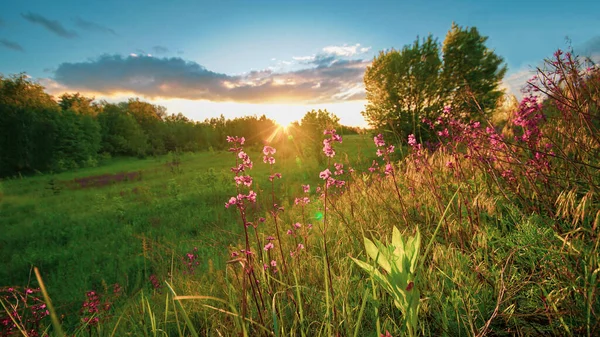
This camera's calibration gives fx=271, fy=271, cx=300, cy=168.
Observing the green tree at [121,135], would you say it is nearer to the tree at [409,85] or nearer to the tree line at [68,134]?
the tree line at [68,134]

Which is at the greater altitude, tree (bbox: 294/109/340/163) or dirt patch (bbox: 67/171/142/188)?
tree (bbox: 294/109/340/163)

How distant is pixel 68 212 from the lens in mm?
11750

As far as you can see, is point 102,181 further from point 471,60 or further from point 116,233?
point 471,60

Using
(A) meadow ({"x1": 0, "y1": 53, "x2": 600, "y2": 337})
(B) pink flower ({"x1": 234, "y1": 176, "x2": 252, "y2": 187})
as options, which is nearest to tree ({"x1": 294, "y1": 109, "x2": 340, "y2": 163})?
(A) meadow ({"x1": 0, "y1": 53, "x2": 600, "y2": 337})

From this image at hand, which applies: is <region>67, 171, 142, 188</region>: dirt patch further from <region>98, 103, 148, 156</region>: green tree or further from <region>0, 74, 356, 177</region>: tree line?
<region>98, 103, 148, 156</region>: green tree

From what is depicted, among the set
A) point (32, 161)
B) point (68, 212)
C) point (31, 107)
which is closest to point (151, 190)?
point (68, 212)

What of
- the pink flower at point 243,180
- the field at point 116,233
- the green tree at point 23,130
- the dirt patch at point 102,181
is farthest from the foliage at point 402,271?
the green tree at point 23,130

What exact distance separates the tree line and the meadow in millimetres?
12199

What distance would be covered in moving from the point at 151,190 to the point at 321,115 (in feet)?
A: 37.9

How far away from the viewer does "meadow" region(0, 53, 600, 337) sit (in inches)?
62.5

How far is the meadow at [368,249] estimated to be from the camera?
159 centimetres

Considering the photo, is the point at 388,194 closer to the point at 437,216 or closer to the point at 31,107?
the point at 437,216

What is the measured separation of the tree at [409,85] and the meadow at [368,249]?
381 inches

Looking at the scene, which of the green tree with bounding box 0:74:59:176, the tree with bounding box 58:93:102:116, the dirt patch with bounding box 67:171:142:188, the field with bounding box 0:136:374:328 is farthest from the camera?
the tree with bounding box 58:93:102:116
